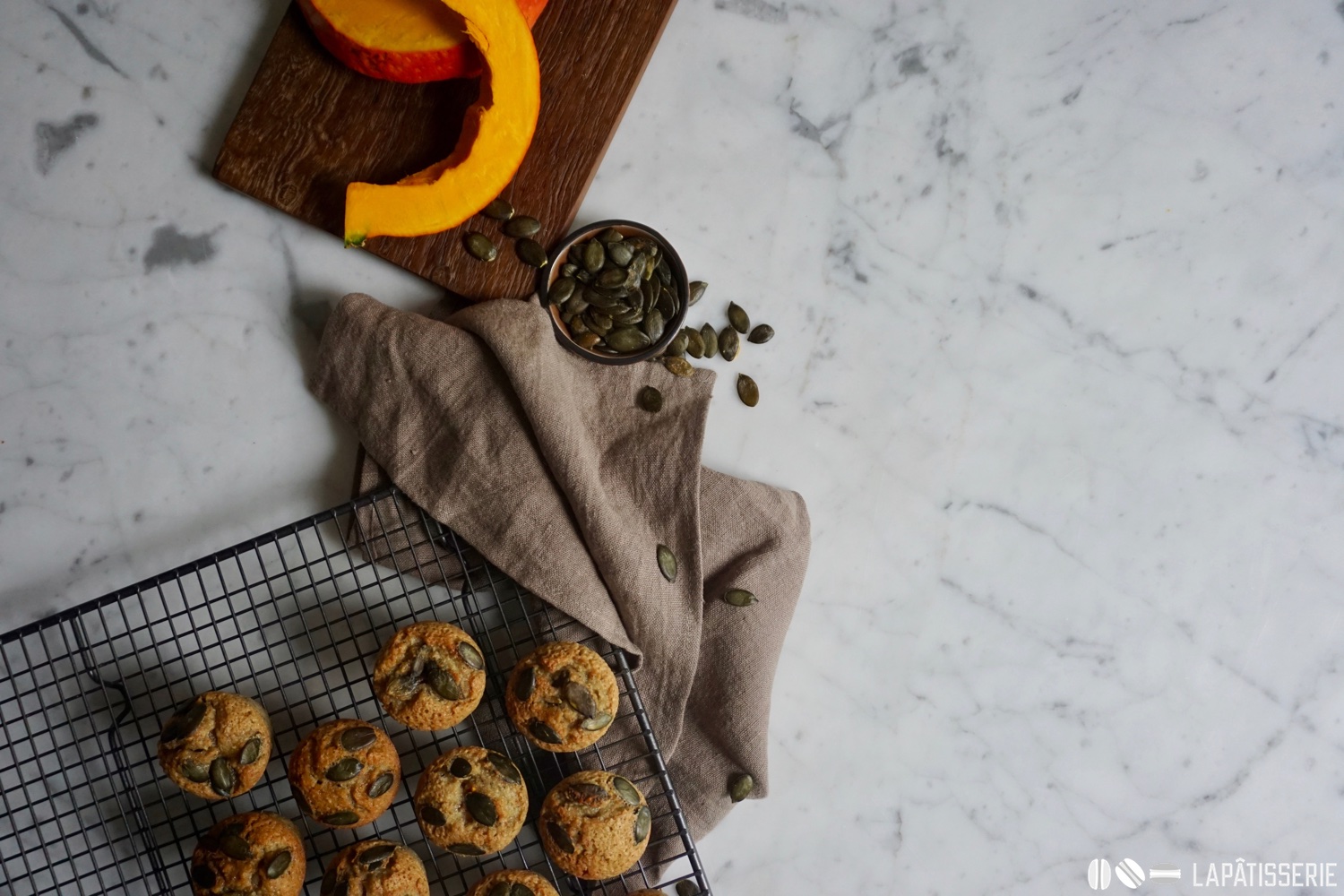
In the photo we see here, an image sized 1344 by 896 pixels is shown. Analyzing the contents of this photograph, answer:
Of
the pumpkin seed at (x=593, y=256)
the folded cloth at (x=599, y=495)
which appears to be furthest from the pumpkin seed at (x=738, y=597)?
the pumpkin seed at (x=593, y=256)

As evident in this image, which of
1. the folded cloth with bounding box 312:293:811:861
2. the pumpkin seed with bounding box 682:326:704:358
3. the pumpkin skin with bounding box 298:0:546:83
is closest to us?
the pumpkin skin with bounding box 298:0:546:83

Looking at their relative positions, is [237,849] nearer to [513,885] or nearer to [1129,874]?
[513,885]

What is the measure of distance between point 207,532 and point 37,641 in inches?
18.6

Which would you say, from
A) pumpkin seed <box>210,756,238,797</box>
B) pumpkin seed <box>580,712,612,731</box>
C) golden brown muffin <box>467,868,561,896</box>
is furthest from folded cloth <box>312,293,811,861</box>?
pumpkin seed <box>210,756,238,797</box>

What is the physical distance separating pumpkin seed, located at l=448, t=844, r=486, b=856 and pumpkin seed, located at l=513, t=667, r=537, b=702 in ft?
1.10

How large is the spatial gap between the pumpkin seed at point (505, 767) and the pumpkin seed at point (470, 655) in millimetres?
207

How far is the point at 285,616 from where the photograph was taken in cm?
260

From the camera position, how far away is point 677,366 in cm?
266

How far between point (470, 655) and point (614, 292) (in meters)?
0.98

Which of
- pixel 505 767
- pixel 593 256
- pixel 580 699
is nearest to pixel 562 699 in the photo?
pixel 580 699

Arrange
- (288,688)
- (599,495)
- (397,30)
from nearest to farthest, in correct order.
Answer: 1. (397,30)
2. (599,495)
3. (288,688)

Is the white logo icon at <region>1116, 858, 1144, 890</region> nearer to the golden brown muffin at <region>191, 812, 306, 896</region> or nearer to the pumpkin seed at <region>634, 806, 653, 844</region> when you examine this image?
the pumpkin seed at <region>634, 806, 653, 844</region>

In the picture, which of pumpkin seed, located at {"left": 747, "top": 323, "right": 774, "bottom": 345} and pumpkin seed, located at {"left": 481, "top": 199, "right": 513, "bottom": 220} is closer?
pumpkin seed, located at {"left": 481, "top": 199, "right": 513, "bottom": 220}

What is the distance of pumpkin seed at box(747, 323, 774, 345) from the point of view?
109 inches
